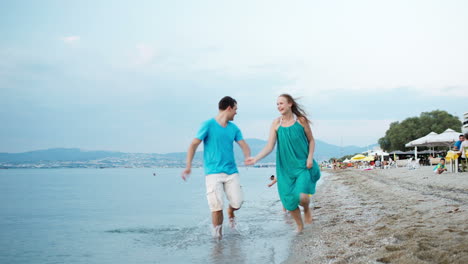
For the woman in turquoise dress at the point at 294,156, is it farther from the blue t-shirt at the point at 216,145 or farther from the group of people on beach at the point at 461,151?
the group of people on beach at the point at 461,151

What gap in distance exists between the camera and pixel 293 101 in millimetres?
5832

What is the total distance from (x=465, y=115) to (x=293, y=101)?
6307cm

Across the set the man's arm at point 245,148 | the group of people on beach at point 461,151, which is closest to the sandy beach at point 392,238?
the man's arm at point 245,148

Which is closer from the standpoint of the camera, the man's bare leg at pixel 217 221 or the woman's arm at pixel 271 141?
the woman's arm at pixel 271 141

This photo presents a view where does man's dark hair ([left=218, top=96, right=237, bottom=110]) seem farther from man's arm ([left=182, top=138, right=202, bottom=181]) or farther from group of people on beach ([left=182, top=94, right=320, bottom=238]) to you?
man's arm ([left=182, top=138, right=202, bottom=181])

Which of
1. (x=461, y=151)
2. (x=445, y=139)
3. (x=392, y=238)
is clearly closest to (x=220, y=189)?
(x=392, y=238)

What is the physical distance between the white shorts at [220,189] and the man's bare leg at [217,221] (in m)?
0.16

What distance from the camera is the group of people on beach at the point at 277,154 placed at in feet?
18.7

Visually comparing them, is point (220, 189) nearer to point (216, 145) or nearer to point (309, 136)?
point (216, 145)

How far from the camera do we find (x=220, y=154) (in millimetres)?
5871

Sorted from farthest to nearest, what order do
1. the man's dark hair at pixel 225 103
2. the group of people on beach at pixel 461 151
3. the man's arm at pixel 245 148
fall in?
the group of people on beach at pixel 461 151 < the man's arm at pixel 245 148 < the man's dark hair at pixel 225 103

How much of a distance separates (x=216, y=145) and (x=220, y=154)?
136mm

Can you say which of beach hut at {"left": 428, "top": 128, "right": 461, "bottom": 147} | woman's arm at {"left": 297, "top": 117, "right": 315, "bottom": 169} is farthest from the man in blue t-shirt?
beach hut at {"left": 428, "top": 128, "right": 461, "bottom": 147}

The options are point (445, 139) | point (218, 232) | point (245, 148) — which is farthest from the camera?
point (445, 139)
